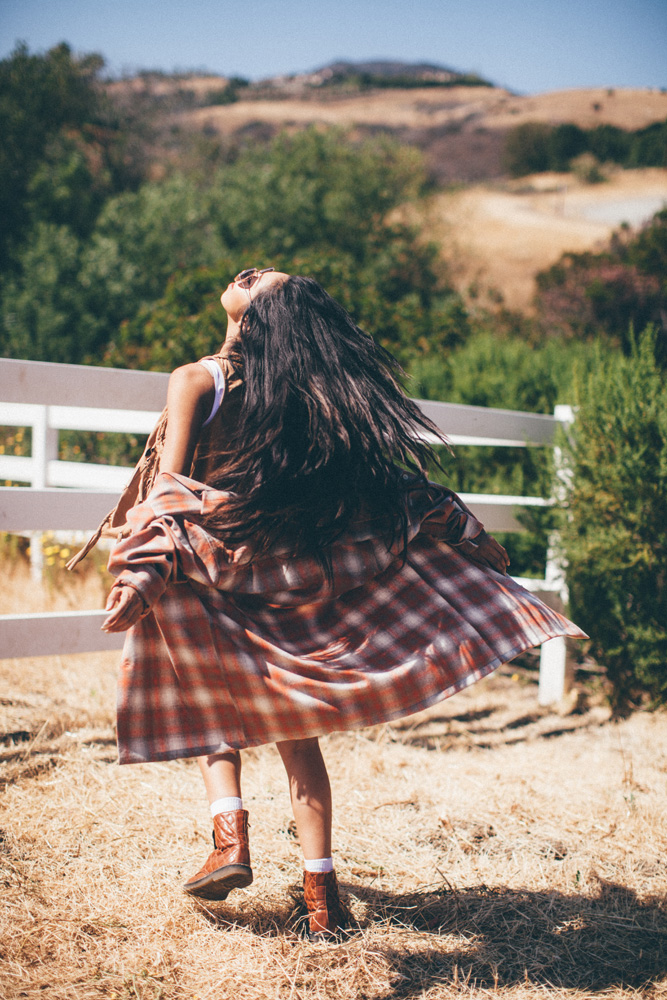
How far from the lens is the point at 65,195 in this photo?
2022cm

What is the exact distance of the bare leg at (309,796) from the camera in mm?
1802

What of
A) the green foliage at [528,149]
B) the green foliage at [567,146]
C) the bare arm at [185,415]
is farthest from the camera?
the green foliage at [528,149]

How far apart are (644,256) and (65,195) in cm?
1488

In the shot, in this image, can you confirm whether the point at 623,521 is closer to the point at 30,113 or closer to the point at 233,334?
the point at 233,334

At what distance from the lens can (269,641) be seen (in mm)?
1697

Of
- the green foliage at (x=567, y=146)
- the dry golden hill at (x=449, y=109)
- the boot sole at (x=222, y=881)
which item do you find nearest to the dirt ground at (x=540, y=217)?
the green foliage at (x=567, y=146)

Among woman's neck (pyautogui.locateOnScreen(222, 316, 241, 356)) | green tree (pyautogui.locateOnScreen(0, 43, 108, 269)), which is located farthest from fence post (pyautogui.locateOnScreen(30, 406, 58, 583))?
green tree (pyautogui.locateOnScreen(0, 43, 108, 269))

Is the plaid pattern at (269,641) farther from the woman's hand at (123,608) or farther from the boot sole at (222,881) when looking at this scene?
the boot sole at (222,881)

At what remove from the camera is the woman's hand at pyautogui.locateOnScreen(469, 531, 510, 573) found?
1981 millimetres

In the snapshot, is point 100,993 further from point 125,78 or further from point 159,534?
point 125,78

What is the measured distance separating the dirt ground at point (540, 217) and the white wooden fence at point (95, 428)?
24602 mm

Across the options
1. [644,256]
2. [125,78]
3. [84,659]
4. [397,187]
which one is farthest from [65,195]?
[84,659]

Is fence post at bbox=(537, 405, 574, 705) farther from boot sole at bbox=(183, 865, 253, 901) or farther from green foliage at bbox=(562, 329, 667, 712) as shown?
boot sole at bbox=(183, 865, 253, 901)

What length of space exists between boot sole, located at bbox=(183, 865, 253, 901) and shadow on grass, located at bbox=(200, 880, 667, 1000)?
31 cm
